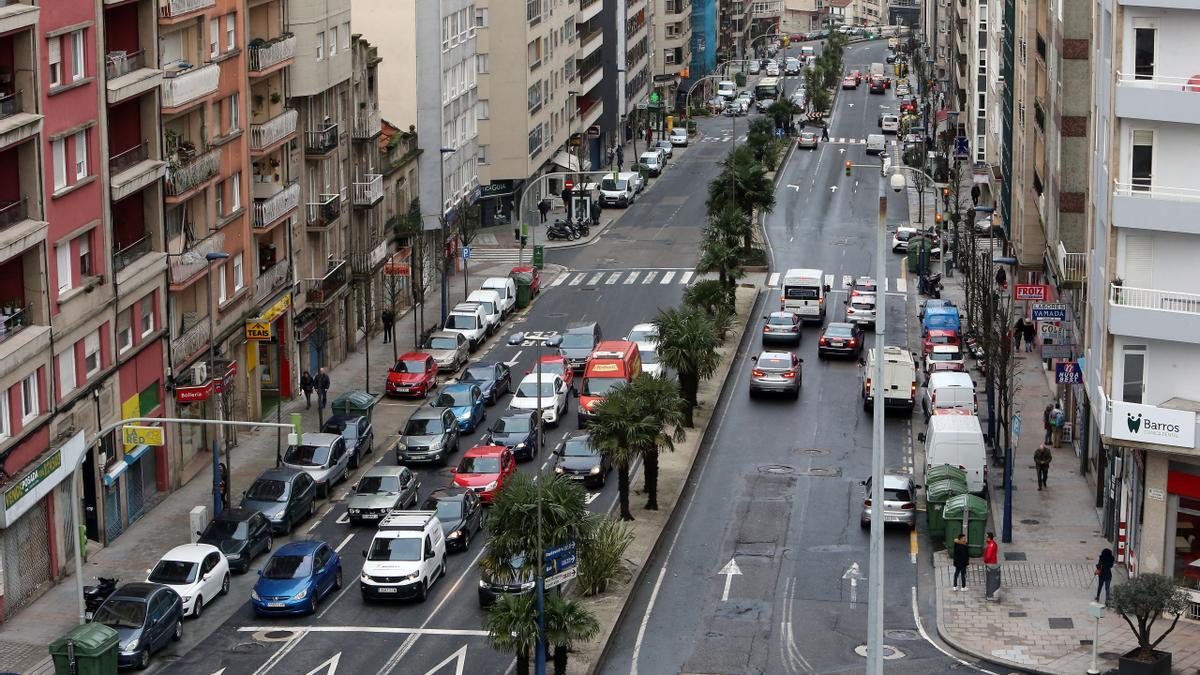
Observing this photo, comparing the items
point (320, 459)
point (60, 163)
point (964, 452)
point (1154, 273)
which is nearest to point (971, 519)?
point (964, 452)

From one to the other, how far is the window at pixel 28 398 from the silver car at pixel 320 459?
35.8ft

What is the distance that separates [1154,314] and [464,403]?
28969 mm

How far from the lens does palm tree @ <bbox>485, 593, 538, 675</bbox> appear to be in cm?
4475

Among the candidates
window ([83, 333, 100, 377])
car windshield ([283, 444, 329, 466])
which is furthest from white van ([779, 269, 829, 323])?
window ([83, 333, 100, 377])

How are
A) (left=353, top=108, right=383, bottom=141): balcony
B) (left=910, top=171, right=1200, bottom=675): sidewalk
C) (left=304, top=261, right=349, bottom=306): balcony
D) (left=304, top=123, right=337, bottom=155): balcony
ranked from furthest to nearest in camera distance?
(left=353, top=108, right=383, bottom=141): balcony < (left=304, top=123, right=337, bottom=155): balcony < (left=304, top=261, right=349, bottom=306): balcony < (left=910, top=171, right=1200, bottom=675): sidewalk

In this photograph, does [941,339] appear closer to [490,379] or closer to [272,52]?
[490,379]

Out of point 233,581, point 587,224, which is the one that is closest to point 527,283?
point 587,224

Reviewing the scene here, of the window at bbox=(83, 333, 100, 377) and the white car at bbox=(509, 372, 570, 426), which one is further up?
the window at bbox=(83, 333, 100, 377)

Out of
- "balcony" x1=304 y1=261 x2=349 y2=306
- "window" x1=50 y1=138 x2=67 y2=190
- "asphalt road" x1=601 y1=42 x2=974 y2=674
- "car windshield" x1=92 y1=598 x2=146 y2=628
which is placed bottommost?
"asphalt road" x1=601 y1=42 x2=974 y2=674

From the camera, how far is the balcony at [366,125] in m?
87.0

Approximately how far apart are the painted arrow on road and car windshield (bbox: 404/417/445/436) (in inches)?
575

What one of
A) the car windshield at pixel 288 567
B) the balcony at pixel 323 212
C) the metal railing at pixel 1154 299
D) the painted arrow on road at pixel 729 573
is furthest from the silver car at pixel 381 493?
the metal railing at pixel 1154 299

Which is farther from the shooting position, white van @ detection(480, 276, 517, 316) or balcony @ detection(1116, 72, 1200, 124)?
white van @ detection(480, 276, 517, 316)

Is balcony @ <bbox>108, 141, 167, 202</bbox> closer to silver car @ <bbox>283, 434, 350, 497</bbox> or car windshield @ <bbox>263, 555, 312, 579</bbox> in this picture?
silver car @ <bbox>283, 434, 350, 497</bbox>
